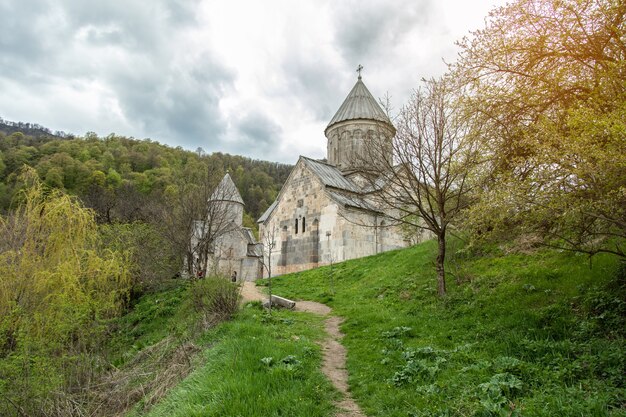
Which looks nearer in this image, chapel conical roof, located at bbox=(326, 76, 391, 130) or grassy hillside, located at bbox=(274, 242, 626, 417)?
grassy hillside, located at bbox=(274, 242, 626, 417)

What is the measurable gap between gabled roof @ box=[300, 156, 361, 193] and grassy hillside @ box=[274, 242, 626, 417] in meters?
9.86

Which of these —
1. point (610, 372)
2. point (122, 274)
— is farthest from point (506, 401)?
point (122, 274)

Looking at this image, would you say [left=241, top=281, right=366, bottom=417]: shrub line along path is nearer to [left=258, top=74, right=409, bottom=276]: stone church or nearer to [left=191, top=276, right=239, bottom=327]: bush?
[left=191, top=276, right=239, bottom=327]: bush

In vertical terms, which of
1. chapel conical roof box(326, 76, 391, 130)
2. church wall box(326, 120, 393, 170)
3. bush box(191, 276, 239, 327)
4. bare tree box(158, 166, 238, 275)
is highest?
chapel conical roof box(326, 76, 391, 130)

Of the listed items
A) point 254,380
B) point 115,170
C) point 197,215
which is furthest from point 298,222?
point 115,170

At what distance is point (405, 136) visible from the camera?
328 inches

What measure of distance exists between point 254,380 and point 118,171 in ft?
163

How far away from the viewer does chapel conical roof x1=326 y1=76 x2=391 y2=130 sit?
22234mm

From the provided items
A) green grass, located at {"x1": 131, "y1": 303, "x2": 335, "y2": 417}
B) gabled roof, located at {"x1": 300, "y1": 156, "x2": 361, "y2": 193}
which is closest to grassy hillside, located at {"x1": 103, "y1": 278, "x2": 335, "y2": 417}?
green grass, located at {"x1": 131, "y1": 303, "x2": 335, "y2": 417}

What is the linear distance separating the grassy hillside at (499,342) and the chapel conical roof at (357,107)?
14.1 meters

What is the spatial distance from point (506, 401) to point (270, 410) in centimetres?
223

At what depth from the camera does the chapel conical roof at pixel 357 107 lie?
22.2 meters

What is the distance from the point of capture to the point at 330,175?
66.2ft

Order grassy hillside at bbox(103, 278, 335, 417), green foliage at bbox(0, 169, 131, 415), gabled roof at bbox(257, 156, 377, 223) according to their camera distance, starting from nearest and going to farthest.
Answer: grassy hillside at bbox(103, 278, 335, 417)
green foliage at bbox(0, 169, 131, 415)
gabled roof at bbox(257, 156, 377, 223)
